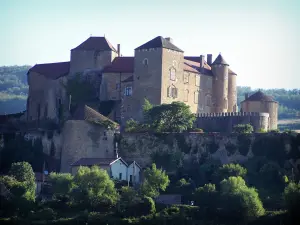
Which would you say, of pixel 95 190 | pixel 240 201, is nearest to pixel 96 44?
pixel 95 190

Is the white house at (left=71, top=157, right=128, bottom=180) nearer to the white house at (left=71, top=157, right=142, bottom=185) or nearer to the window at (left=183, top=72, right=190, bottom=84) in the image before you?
the white house at (left=71, top=157, right=142, bottom=185)

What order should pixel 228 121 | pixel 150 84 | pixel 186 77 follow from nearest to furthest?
pixel 228 121
pixel 150 84
pixel 186 77

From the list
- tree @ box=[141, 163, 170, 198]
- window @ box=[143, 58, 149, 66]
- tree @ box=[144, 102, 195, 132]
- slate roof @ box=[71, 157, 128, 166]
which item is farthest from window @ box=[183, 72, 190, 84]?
tree @ box=[141, 163, 170, 198]

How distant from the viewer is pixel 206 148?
7219cm

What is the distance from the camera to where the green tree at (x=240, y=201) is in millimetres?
62597

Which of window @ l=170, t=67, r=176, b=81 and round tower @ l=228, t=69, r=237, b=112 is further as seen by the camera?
round tower @ l=228, t=69, r=237, b=112

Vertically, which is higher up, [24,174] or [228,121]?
→ [228,121]

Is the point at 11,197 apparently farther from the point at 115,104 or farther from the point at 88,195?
the point at 115,104

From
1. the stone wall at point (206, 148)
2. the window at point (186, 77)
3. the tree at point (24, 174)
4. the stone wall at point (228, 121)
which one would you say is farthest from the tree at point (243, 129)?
the tree at point (24, 174)

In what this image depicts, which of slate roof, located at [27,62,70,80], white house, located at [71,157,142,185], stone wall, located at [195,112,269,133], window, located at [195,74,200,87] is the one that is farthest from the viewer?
slate roof, located at [27,62,70,80]

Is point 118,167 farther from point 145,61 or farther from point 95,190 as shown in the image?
point 145,61

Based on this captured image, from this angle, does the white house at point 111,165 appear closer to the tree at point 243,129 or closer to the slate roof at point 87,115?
the slate roof at point 87,115

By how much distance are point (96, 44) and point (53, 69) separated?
234 inches

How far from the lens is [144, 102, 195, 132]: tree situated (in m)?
75.7
